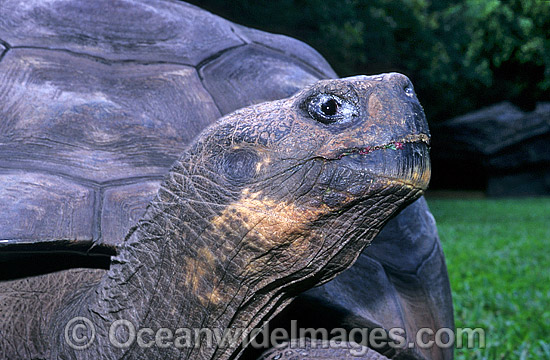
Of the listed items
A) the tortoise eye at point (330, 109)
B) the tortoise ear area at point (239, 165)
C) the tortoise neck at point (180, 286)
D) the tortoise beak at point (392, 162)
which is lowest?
the tortoise neck at point (180, 286)

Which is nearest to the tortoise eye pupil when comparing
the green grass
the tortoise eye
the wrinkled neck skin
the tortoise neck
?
the tortoise eye

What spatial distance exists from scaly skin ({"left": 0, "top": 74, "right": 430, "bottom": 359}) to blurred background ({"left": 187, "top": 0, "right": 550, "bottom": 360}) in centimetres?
165

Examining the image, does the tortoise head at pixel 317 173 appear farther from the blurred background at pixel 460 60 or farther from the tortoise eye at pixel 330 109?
the blurred background at pixel 460 60

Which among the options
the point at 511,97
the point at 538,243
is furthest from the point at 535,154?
the point at 538,243

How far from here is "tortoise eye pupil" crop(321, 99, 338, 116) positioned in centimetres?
112

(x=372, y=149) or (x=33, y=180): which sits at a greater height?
(x=372, y=149)

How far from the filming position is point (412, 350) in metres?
1.78

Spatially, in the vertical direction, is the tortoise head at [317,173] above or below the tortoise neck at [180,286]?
above

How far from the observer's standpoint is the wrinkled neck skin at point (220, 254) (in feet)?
3.67

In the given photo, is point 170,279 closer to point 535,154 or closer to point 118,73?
point 118,73

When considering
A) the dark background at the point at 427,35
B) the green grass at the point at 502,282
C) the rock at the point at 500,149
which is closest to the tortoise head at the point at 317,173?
the green grass at the point at 502,282

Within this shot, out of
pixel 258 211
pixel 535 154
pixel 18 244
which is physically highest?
pixel 258 211

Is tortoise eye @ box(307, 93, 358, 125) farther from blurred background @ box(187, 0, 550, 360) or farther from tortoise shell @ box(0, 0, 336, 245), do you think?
blurred background @ box(187, 0, 550, 360)

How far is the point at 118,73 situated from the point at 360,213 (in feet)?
3.46
